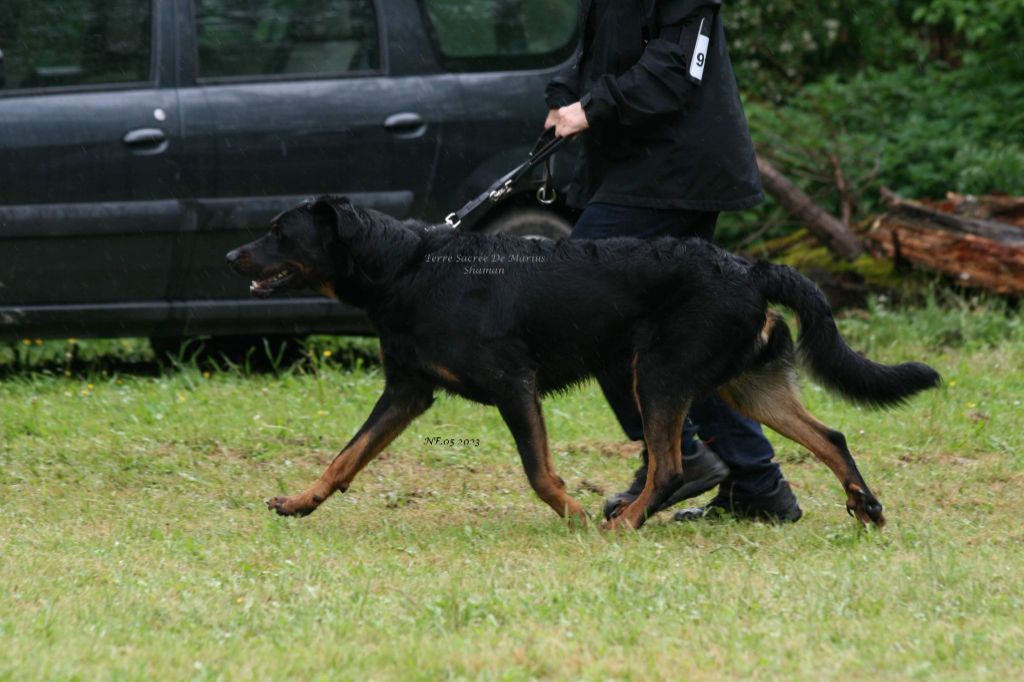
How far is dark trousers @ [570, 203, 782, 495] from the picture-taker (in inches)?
203

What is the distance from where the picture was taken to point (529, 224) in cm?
766

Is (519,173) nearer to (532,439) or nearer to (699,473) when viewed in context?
(532,439)

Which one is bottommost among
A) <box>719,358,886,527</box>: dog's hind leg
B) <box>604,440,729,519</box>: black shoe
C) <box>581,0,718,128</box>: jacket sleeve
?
<box>604,440,729,519</box>: black shoe

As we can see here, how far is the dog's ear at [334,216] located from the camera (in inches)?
202

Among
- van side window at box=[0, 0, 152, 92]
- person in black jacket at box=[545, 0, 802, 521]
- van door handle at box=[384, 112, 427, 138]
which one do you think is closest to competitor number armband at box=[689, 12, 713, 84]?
person in black jacket at box=[545, 0, 802, 521]

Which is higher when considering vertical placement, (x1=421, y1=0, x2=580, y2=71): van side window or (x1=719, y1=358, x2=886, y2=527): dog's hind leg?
(x1=421, y1=0, x2=580, y2=71): van side window

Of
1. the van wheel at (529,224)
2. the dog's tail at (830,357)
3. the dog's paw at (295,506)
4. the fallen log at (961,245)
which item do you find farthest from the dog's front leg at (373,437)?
the fallen log at (961,245)

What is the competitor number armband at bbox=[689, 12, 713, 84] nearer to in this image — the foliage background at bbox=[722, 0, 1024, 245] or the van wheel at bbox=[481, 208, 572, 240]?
the van wheel at bbox=[481, 208, 572, 240]

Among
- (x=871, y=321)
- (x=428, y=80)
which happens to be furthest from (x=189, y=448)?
(x=871, y=321)

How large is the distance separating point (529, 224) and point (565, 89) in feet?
7.81

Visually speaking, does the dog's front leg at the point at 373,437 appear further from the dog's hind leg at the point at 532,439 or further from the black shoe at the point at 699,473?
the black shoe at the point at 699,473

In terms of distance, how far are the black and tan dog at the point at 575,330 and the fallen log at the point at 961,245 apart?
398 centimetres

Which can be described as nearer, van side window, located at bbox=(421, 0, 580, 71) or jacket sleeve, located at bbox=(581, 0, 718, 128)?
jacket sleeve, located at bbox=(581, 0, 718, 128)

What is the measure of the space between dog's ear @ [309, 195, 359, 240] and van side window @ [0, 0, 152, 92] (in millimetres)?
Answer: 2564
